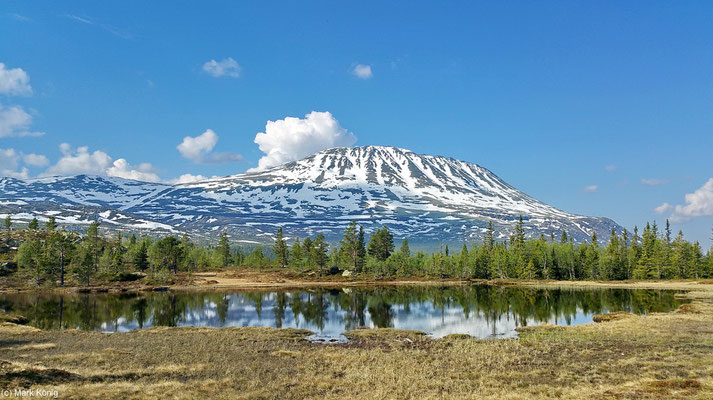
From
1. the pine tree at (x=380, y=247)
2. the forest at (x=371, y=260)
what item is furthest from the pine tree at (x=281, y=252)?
the pine tree at (x=380, y=247)

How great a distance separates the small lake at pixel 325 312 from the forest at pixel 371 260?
1153 inches

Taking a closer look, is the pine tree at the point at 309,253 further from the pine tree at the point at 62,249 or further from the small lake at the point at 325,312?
the pine tree at the point at 62,249

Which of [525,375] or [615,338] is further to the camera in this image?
[615,338]

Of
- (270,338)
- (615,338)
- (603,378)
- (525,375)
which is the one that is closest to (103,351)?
(270,338)

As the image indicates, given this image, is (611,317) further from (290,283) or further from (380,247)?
(380,247)

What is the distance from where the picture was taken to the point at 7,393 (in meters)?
19.4

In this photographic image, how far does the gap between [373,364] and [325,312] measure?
4191 cm

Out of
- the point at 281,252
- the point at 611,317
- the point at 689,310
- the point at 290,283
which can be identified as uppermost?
the point at 281,252

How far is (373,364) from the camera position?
1202 inches

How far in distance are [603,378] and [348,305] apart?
58594mm

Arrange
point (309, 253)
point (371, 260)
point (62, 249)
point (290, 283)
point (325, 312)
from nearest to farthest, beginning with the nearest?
point (325, 312) → point (62, 249) → point (290, 283) → point (309, 253) → point (371, 260)

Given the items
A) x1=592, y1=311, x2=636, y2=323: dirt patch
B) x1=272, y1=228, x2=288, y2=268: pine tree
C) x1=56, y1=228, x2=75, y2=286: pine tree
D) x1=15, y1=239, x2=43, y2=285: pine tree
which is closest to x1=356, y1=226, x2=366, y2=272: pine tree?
x1=272, y1=228, x2=288, y2=268: pine tree

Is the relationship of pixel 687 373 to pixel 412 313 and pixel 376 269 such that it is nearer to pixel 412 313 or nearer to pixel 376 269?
pixel 412 313

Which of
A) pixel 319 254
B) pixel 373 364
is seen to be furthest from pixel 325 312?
pixel 319 254
